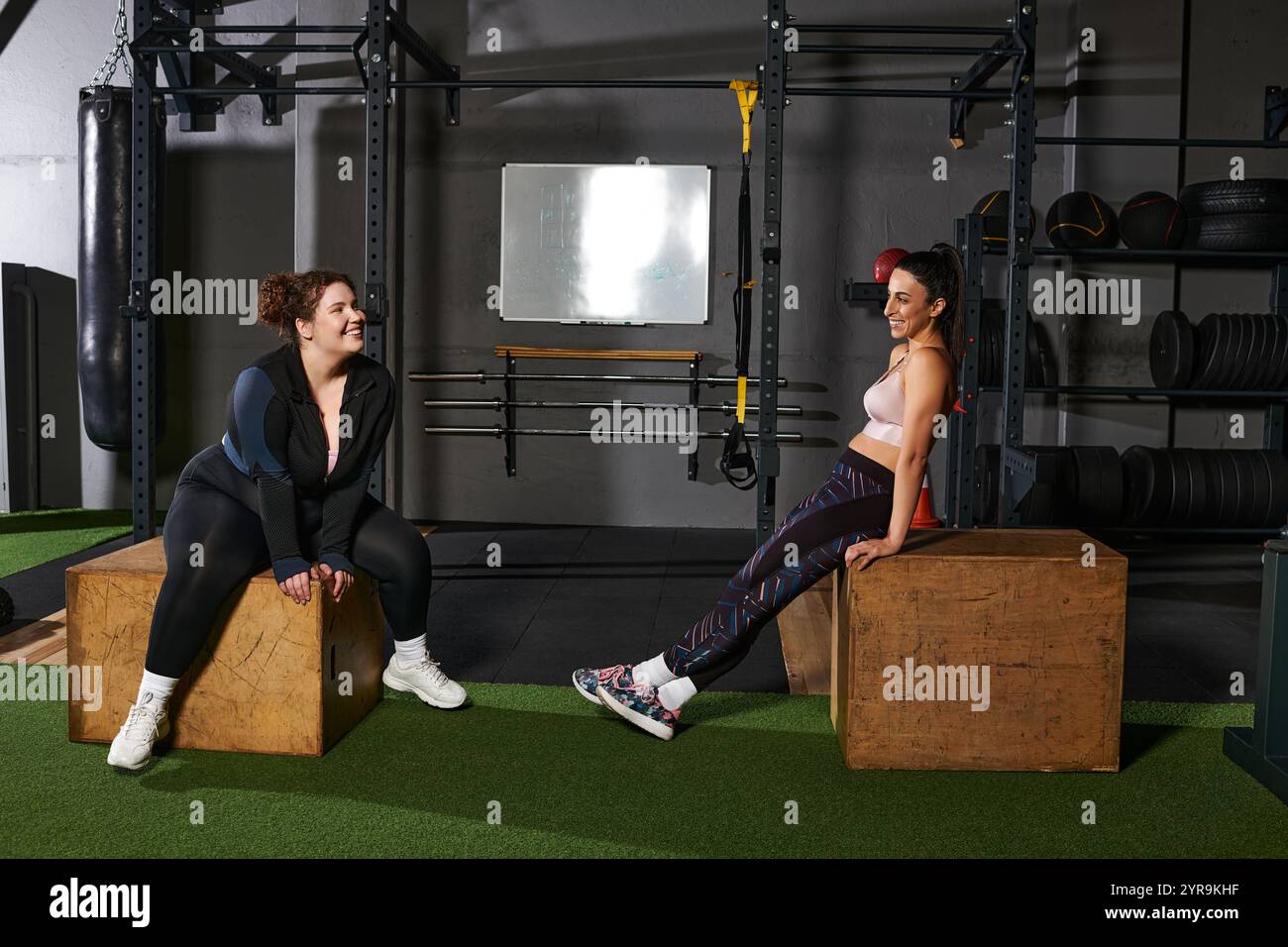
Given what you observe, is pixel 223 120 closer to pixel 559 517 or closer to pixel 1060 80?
pixel 559 517

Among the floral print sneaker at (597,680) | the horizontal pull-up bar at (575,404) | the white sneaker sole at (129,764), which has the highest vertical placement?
the horizontal pull-up bar at (575,404)

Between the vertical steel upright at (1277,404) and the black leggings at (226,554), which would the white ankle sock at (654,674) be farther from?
the vertical steel upright at (1277,404)

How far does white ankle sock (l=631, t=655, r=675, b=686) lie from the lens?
8.59 ft

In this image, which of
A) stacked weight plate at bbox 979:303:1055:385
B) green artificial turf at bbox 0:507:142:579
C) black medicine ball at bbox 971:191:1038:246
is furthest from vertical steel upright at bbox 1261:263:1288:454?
green artificial turf at bbox 0:507:142:579

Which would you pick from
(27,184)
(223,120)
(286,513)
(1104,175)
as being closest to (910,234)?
(1104,175)

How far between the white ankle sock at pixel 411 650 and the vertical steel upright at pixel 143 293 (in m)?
2.10

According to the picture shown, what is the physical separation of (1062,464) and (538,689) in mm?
2999

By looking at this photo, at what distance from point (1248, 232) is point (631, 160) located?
111 inches

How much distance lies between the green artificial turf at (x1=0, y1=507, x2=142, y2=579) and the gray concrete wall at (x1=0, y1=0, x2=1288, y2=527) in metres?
0.96

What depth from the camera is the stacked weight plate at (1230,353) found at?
5027mm

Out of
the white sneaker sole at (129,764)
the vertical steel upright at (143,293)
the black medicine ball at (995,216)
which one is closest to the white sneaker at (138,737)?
the white sneaker sole at (129,764)

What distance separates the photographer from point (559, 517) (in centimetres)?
591

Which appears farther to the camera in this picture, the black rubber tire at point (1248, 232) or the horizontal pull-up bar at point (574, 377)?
the horizontal pull-up bar at point (574, 377)

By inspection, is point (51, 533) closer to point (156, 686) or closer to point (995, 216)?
point (156, 686)
